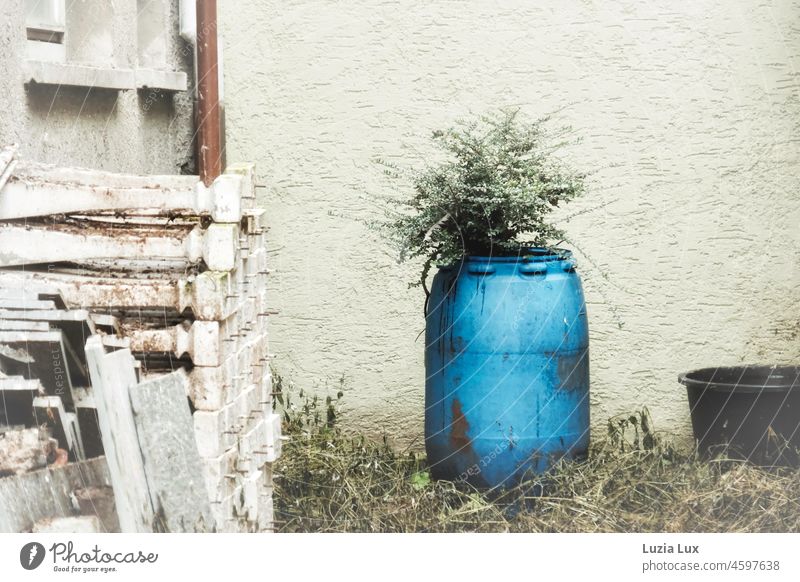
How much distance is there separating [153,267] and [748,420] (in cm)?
141

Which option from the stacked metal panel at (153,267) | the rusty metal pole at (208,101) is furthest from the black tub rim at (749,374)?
the rusty metal pole at (208,101)

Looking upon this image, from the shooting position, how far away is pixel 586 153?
2900 mm

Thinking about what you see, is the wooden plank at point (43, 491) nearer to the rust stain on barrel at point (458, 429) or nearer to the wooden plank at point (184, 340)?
the wooden plank at point (184, 340)

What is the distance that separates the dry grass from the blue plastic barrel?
65mm

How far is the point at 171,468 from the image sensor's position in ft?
6.88

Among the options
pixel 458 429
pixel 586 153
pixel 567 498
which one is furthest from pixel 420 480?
pixel 586 153

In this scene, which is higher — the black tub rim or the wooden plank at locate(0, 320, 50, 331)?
the wooden plank at locate(0, 320, 50, 331)

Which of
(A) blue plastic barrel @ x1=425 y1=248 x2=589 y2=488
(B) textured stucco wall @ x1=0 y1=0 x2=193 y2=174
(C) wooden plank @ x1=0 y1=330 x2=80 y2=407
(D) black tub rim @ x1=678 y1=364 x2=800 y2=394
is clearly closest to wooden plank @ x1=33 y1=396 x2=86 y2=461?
(C) wooden plank @ x1=0 y1=330 x2=80 y2=407

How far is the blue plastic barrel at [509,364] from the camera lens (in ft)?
8.07

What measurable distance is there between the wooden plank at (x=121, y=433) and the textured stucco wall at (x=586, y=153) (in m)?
0.89

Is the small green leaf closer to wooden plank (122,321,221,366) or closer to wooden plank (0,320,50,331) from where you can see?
wooden plank (122,321,221,366)

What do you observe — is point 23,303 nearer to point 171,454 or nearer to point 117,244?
point 117,244

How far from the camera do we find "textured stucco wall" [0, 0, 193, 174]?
7.41 ft
